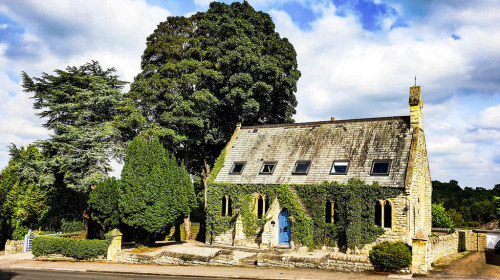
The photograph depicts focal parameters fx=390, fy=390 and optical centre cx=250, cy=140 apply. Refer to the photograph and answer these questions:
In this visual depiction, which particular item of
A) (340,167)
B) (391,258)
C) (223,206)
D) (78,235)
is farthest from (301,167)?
(78,235)

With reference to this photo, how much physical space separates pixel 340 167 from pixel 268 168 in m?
5.61

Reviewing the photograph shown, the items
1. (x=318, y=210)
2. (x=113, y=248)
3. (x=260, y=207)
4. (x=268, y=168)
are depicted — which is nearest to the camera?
(x=113, y=248)

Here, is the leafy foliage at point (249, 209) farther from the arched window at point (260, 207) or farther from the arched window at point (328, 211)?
the arched window at point (328, 211)

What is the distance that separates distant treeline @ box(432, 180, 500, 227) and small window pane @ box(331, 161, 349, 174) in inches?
757

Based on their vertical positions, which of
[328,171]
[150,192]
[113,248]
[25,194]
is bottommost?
[113,248]

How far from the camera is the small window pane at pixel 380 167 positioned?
2597cm

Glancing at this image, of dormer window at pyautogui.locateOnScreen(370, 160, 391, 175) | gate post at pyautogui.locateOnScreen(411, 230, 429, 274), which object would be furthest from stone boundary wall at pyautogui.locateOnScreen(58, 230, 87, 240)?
gate post at pyautogui.locateOnScreen(411, 230, 429, 274)

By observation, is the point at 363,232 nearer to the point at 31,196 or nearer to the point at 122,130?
the point at 122,130

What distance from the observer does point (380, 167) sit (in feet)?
86.6

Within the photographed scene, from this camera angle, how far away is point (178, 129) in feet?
121

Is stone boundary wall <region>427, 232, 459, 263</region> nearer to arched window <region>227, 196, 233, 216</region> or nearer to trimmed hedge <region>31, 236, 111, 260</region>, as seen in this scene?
arched window <region>227, 196, 233, 216</region>

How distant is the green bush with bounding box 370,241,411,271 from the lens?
20.0 m

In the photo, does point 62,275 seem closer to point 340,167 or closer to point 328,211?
point 328,211

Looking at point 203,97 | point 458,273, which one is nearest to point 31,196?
point 203,97
